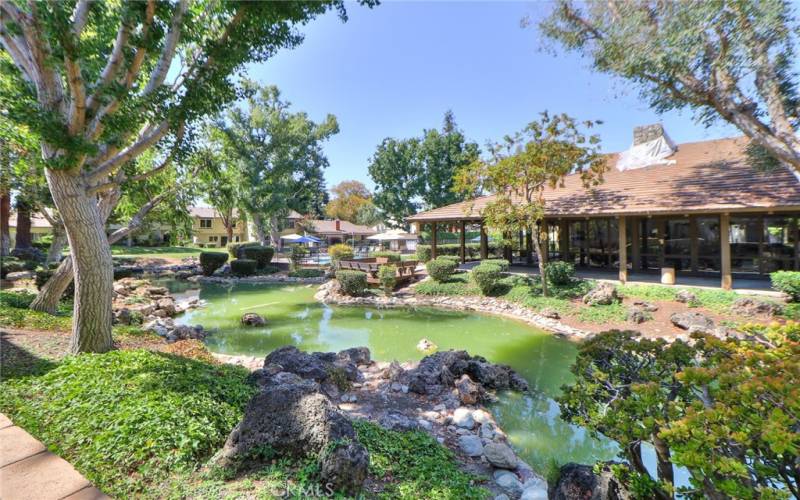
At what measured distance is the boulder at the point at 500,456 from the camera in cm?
355

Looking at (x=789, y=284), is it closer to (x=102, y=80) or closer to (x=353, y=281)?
(x=353, y=281)

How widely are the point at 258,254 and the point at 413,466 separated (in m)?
20.7

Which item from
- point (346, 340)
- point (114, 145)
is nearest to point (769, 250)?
point (346, 340)

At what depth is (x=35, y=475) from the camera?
2371 millimetres

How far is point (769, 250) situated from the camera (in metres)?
11.9

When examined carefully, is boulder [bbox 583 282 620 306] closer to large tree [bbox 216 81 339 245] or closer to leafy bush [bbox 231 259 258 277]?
leafy bush [bbox 231 259 258 277]

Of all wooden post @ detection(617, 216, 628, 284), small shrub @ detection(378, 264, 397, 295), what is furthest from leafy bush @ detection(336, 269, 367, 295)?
wooden post @ detection(617, 216, 628, 284)

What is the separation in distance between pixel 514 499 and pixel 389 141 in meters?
28.9

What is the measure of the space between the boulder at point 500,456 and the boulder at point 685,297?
8949 millimetres

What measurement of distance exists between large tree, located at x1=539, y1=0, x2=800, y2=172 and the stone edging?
21.7ft

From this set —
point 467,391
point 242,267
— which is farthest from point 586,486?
point 242,267

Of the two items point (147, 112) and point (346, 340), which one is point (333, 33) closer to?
point (147, 112)

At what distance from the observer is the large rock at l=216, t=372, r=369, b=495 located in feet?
7.99

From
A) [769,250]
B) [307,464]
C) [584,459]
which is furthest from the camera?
[769,250]
